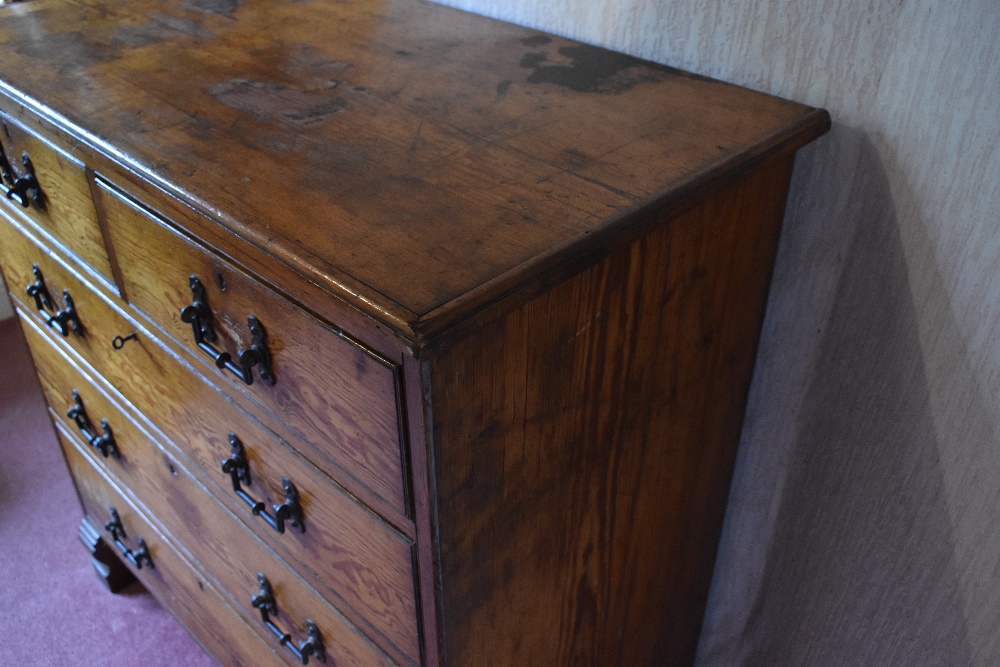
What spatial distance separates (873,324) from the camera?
94cm

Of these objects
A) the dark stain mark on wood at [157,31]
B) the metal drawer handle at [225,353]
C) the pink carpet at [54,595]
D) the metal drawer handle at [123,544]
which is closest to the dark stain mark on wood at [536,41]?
the dark stain mark on wood at [157,31]

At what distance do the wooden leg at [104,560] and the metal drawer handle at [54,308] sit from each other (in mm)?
538

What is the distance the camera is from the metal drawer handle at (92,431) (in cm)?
125

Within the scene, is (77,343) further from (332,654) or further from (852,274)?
(852,274)

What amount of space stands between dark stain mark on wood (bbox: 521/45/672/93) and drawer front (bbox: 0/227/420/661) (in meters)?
0.49

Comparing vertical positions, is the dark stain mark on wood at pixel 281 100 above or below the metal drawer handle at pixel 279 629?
above

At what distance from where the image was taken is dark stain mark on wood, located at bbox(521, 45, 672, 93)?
3.02ft

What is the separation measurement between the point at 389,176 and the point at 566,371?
23cm

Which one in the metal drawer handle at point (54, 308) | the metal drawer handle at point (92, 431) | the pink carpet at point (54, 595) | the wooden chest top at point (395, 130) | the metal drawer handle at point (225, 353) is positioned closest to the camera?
the wooden chest top at point (395, 130)

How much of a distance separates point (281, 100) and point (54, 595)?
1206 mm

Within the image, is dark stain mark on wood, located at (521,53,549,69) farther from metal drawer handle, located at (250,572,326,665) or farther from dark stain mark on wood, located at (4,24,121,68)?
metal drawer handle, located at (250,572,326,665)

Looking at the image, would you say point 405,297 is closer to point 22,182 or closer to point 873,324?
point 873,324

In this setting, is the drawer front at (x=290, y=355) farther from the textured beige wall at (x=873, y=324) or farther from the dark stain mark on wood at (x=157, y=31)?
the textured beige wall at (x=873, y=324)

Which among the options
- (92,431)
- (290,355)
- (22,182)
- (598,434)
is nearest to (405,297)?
(290,355)
